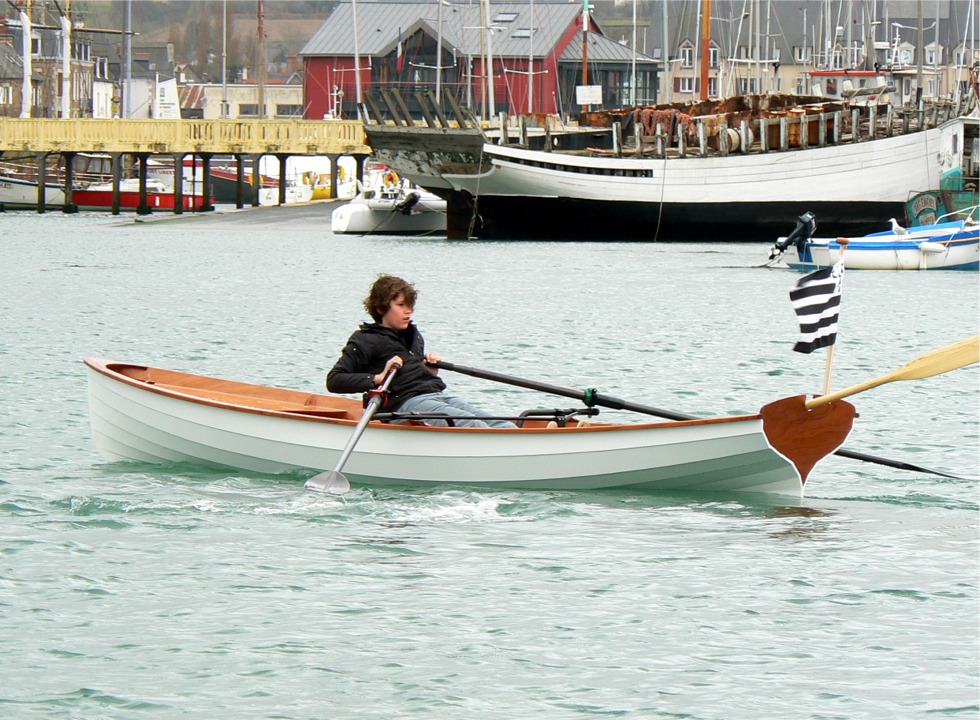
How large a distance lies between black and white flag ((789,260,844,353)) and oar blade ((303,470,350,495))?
345 cm

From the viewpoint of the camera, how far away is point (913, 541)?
1086 cm

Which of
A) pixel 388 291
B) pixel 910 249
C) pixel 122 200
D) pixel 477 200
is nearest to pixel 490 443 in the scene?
pixel 388 291

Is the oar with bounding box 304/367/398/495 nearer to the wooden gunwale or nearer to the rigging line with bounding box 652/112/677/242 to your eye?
the wooden gunwale

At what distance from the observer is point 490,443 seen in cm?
1156

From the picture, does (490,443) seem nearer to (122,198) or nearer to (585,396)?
(585,396)

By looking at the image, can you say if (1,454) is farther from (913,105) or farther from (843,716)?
(913,105)

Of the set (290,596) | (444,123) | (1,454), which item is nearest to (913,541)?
(290,596)

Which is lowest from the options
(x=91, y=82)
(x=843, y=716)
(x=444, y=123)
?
(x=843, y=716)

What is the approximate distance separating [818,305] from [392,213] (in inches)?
1891

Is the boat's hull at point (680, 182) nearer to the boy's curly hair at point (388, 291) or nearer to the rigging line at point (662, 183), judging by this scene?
the rigging line at point (662, 183)

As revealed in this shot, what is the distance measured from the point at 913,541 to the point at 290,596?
14.4 ft

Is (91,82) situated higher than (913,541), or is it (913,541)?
(91,82)

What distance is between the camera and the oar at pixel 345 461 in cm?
1155

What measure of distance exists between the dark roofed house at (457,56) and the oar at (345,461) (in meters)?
78.2
